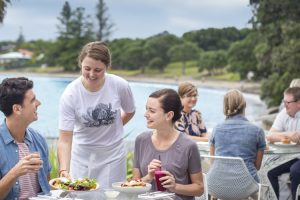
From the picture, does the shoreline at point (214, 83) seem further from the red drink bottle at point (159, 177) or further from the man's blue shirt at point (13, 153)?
the man's blue shirt at point (13, 153)

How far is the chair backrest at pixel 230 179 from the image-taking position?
12.5ft

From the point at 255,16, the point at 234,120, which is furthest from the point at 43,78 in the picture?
the point at 234,120

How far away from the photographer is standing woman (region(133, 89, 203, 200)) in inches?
111

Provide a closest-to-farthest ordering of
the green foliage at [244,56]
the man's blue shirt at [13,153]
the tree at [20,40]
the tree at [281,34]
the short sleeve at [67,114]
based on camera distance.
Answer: the man's blue shirt at [13,153]
the short sleeve at [67,114]
the tree at [281,34]
the green foliage at [244,56]
the tree at [20,40]

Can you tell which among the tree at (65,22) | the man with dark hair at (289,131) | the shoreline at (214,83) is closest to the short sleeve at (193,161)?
the man with dark hair at (289,131)

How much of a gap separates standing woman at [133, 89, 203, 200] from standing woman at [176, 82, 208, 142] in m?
1.54

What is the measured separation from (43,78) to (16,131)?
118ft

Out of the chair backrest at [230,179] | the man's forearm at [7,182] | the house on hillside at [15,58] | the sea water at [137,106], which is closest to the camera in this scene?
the man's forearm at [7,182]

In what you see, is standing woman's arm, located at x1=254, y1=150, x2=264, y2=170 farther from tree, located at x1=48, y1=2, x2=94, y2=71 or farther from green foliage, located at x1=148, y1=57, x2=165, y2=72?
Answer: green foliage, located at x1=148, y1=57, x2=165, y2=72

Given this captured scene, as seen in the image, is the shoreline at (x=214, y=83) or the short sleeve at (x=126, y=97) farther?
the shoreline at (x=214, y=83)

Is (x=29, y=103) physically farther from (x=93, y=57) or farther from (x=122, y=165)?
(x=122, y=165)

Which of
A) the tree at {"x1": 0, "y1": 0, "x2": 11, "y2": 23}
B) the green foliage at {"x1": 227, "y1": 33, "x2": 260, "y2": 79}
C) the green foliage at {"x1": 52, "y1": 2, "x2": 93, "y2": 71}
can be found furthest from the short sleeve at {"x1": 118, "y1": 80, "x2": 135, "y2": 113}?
the green foliage at {"x1": 52, "y1": 2, "x2": 93, "y2": 71}

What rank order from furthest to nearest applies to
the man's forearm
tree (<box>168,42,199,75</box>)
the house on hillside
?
tree (<box>168,42,199,75</box>) → the house on hillside → the man's forearm

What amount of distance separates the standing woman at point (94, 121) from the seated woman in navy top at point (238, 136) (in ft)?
2.64
